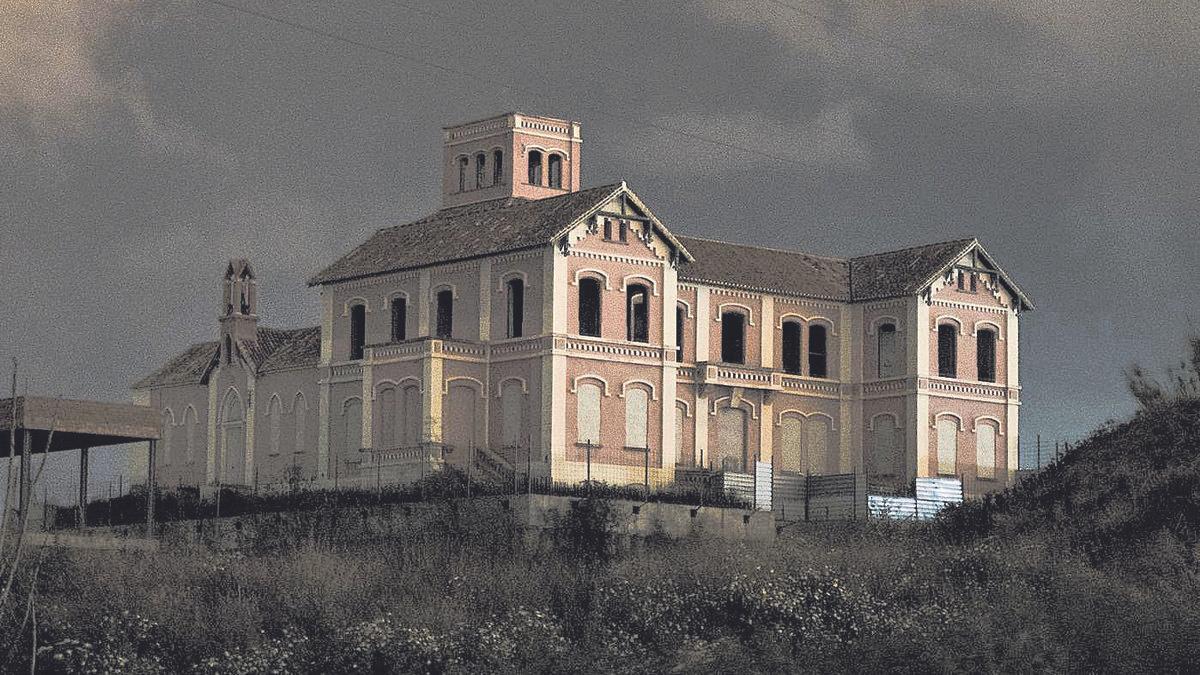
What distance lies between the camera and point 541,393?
69.9 m

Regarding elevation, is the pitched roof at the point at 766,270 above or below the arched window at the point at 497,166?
below

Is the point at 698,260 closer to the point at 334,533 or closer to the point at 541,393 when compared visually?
the point at 541,393

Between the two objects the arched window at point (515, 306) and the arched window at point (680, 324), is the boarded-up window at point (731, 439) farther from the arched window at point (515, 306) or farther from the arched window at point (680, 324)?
the arched window at point (515, 306)

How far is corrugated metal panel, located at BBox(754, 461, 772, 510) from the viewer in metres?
70.1

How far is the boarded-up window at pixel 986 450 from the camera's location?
254 feet

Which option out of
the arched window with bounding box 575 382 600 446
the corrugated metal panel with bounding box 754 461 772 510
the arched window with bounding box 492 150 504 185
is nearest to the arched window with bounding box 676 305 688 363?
the arched window with bounding box 575 382 600 446

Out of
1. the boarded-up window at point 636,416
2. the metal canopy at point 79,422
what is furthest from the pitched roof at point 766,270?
the metal canopy at point 79,422

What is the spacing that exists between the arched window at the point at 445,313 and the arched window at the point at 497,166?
5561 mm

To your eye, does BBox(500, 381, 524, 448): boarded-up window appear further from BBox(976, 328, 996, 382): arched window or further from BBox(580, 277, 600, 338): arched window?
BBox(976, 328, 996, 382): arched window

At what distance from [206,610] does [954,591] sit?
50.8 feet

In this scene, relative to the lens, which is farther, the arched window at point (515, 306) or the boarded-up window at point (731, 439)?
the boarded-up window at point (731, 439)

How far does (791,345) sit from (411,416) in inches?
511

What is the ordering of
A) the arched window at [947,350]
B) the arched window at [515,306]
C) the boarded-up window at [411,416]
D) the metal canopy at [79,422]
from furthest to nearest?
the arched window at [947,350] < the arched window at [515,306] < the boarded-up window at [411,416] < the metal canopy at [79,422]

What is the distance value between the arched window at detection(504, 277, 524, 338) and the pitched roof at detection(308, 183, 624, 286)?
1026 millimetres
